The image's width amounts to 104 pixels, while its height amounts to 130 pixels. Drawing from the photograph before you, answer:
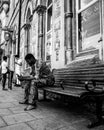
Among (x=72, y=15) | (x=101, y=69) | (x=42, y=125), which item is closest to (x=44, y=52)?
(x=72, y=15)

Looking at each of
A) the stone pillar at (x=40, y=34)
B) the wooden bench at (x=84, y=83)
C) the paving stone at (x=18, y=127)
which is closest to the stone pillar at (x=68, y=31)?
the wooden bench at (x=84, y=83)

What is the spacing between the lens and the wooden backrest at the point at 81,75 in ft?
10.2

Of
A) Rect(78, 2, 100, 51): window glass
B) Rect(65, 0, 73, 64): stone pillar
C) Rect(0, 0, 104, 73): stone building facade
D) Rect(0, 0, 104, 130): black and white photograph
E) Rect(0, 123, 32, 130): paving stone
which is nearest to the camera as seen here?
Rect(0, 123, 32, 130): paving stone

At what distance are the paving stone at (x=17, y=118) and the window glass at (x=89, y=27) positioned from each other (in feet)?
9.26

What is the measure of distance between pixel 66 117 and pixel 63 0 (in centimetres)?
448

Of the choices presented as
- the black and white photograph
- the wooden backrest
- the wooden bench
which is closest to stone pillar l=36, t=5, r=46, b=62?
the black and white photograph

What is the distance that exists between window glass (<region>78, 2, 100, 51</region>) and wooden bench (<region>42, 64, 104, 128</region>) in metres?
1.24

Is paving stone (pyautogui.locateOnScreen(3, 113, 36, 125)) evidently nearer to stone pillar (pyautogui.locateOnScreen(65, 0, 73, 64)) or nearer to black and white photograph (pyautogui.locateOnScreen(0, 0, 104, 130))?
black and white photograph (pyautogui.locateOnScreen(0, 0, 104, 130))

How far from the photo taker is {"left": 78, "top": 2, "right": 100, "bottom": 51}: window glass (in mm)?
4629

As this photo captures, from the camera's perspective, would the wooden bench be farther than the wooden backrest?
No

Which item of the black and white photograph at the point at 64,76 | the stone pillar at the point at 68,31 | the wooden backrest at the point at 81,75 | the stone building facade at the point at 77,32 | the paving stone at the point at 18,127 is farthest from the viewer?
the stone pillar at the point at 68,31

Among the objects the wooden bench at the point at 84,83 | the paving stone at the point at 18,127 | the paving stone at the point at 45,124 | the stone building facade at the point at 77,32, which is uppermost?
the stone building facade at the point at 77,32

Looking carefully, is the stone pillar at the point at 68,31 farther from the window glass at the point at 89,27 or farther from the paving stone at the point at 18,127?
the paving stone at the point at 18,127

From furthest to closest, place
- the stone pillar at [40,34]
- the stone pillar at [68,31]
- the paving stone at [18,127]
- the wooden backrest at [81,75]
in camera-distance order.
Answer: the stone pillar at [40,34] → the stone pillar at [68,31] → the wooden backrest at [81,75] → the paving stone at [18,127]
